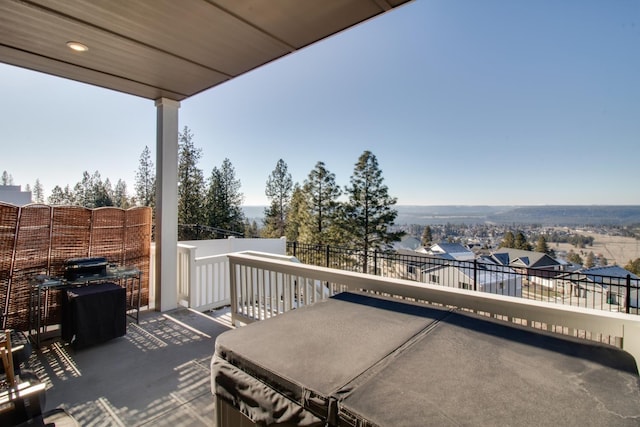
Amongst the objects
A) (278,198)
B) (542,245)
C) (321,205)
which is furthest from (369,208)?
(542,245)

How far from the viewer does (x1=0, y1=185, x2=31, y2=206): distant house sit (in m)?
14.5

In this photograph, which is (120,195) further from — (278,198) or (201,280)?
(201,280)

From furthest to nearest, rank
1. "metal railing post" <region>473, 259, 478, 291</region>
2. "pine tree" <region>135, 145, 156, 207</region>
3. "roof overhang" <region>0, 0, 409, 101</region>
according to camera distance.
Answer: "pine tree" <region>135, 145, 156, 207</region>, "metal railing post" <region>473, 259, 478, 291</region>, "roof overhang" <region>0, 0, 409, 101</region>

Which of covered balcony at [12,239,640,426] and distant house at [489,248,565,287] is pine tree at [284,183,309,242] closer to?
distant house at [489,248,565,287]

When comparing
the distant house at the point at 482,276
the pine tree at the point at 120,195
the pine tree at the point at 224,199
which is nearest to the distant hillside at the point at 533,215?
the distant house at the point at 482,276

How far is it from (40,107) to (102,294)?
36.0ft

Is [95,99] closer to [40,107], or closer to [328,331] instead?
[40,107]

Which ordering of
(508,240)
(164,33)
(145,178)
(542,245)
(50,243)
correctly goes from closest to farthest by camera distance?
(164,33) → (50,243) → (542,245) → (508,240) → (145,178)

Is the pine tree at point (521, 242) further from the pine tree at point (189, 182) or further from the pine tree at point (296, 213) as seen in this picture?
the pine tree at point (189, 182)

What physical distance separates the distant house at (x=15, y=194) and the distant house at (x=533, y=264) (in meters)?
20.4

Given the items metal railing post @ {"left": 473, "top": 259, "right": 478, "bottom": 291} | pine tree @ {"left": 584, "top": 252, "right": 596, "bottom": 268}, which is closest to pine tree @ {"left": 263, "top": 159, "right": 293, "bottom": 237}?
metal railing post @ {"left": 473, "top": 259, "right": 478, "bottom": 291}

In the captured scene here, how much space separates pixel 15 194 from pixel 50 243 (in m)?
17.4

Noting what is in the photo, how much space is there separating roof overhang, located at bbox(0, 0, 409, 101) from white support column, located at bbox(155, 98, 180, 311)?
79 cm

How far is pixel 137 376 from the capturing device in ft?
8.36
